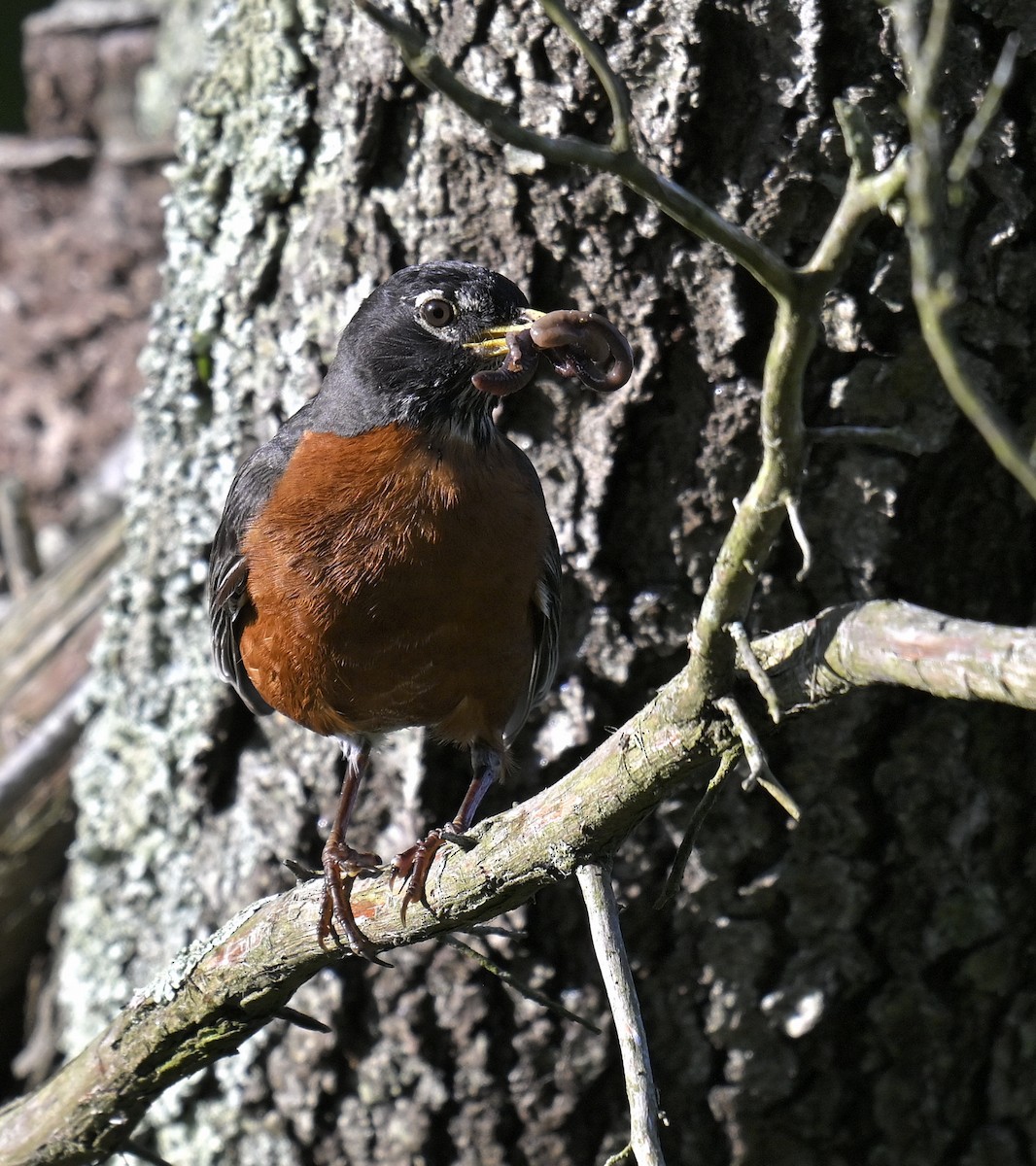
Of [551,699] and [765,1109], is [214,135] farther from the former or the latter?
[765,1109]

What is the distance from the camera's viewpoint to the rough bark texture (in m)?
2.60

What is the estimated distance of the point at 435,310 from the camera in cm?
264

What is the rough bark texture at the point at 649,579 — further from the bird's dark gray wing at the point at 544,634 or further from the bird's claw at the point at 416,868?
the bird's claw at the point at 416,868

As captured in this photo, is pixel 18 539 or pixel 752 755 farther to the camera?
Answer: pixel 18 539

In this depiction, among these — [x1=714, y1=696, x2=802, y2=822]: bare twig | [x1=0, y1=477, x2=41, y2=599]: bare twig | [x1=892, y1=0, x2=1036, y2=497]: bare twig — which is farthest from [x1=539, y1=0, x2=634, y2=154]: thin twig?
[x1=0, y1=477, x2=41, y2=599]: bare twig

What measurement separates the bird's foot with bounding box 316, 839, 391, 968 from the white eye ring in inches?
44.9

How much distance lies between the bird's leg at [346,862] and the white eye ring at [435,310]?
3.32 ft

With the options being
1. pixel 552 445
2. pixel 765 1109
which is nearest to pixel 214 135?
pixel 552 445

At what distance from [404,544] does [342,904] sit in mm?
713

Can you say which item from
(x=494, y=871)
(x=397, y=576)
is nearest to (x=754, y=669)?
(x=494, y=871)

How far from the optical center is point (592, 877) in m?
1.90

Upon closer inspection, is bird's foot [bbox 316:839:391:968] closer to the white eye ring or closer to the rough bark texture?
the rough bark texture

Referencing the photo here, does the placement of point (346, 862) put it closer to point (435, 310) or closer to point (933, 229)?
point (435, 310)

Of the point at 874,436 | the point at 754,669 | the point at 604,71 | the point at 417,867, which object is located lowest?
the point at 417,867
